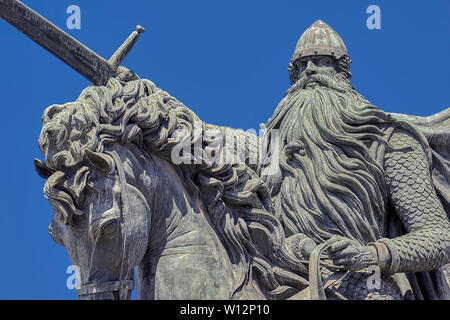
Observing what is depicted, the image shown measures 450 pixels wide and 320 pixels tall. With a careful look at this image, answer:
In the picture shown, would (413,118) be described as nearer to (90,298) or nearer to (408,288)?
(408,288)

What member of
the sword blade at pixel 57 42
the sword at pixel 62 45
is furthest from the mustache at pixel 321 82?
the sword blade at pixel 57 42

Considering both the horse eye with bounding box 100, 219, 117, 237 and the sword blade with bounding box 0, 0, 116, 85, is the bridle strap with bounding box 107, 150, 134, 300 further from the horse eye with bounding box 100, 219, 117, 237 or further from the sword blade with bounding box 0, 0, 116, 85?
the sword blade with bounding box 0, 0, 116, 85

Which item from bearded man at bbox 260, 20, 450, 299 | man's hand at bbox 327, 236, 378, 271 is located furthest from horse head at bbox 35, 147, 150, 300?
man's hand at bbox 327, 236, 378, 271

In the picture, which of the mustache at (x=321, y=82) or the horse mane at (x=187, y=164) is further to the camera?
the mustache at (x=321, y=82)

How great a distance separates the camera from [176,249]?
19.3ft

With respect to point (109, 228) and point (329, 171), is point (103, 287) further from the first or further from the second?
point (329, 171)

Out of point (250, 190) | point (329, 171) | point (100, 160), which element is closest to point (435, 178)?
point (329, 171)

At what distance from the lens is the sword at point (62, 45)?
19.7ft

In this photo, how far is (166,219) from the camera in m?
5.90

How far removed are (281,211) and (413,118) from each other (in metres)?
1.46

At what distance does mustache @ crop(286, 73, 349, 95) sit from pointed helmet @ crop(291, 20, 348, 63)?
0.21 meters

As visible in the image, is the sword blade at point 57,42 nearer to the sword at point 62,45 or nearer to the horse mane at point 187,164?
the sword at point 62,45

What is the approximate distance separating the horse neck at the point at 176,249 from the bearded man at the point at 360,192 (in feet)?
2.61

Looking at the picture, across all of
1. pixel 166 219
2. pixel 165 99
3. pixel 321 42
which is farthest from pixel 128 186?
pixel 321 42
